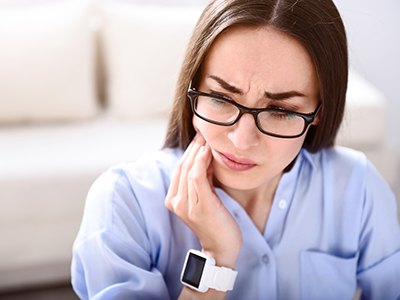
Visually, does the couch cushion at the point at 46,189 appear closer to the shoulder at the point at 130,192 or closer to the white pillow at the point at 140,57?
the white pillow at the point at 140,57

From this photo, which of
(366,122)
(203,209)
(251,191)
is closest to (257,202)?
(251,191)

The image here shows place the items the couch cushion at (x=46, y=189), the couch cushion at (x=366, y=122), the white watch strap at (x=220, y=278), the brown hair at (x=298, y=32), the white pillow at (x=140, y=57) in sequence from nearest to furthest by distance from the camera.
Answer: the brown hair at (x=298, y=32)
the white watch strap at (x=220, y=278)
the couch cushion at (x=46, y=189)
the couch cushion at (x=366, y=122)
the white pillow at (x=140, y=57)

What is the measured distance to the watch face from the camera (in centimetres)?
116

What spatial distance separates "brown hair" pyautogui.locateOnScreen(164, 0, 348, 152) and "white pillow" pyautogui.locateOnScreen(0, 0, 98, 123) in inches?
46.1

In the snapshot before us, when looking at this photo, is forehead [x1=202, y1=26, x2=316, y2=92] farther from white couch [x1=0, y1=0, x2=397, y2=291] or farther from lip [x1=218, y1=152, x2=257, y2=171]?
white couch [x1=0, y1=0, x2=397, y2=291]

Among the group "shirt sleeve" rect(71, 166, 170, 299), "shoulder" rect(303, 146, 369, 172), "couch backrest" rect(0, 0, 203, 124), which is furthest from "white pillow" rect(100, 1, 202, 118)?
"shirt sleeve" rect(71, 166, 170, 299)

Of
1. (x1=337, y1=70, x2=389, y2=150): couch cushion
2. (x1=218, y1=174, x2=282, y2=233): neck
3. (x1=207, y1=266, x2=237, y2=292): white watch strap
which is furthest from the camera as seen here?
(x1=337, y1=70, x2=389, y2=150): couch cushion

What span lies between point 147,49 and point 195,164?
4.02ft

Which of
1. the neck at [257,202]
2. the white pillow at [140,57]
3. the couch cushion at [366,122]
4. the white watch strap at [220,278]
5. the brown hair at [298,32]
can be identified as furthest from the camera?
the white pillow at [140,57]

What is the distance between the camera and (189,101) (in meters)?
1.19

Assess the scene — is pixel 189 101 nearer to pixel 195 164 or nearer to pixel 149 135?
pixel 195 164

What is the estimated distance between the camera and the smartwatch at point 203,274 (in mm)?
1157

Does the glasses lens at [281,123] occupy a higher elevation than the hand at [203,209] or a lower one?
higher

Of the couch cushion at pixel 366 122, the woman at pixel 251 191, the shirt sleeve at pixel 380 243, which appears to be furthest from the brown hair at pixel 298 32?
the couch cushion at pixel 366 122
